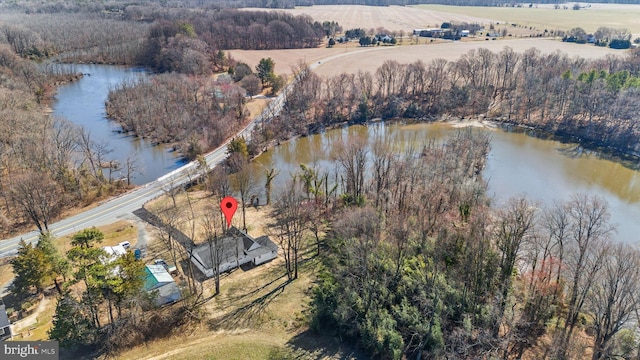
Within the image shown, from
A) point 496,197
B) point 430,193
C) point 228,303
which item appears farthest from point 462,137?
point 228,303

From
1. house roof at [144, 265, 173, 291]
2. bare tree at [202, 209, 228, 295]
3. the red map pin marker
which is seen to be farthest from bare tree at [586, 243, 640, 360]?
the red map pin marker

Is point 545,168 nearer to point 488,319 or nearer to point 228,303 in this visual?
point 488,319

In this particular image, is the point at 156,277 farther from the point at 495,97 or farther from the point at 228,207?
the point at 495,97

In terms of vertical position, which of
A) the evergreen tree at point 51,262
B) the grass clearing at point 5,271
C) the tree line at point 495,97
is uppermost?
the tree line at point 495,97

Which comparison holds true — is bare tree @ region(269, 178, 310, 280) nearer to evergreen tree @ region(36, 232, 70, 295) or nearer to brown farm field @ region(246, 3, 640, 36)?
evergreen tree @ region(36, 232, 70, 295)

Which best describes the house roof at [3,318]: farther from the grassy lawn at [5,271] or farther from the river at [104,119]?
the river at [104,119]

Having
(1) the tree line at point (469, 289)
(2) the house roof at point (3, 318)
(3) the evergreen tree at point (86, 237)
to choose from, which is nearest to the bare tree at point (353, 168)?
(1) the tree line at point (469, 289)
